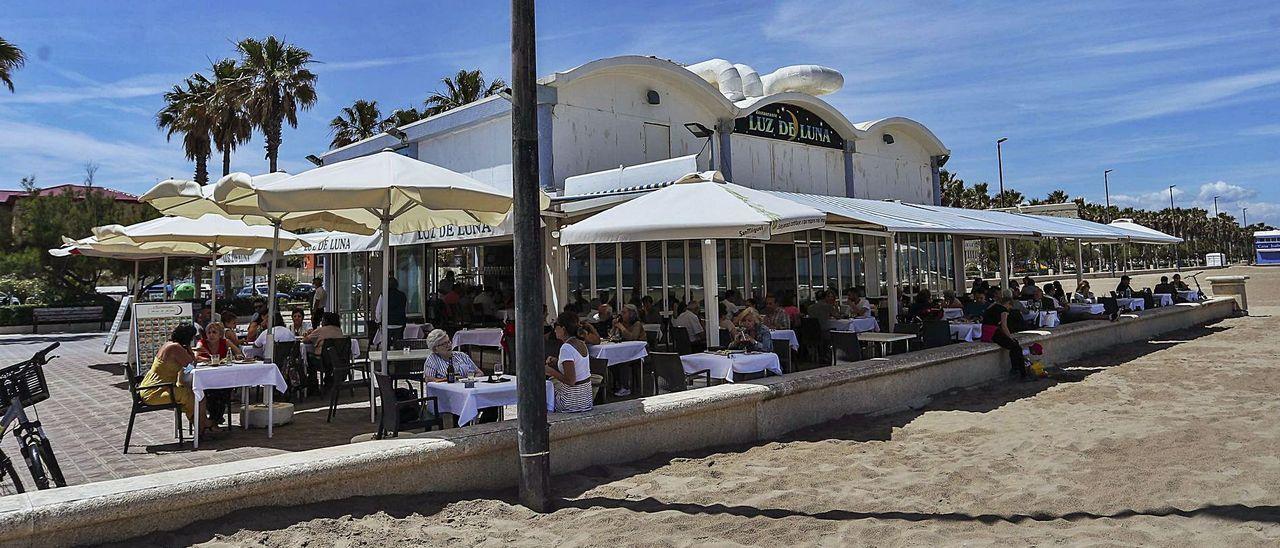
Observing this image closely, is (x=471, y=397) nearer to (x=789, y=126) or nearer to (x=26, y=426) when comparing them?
(x=26, y=426)

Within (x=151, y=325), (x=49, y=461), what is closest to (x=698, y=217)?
(x=49, y=461)

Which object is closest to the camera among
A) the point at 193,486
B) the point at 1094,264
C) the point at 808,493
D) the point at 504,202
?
the point at 193,486

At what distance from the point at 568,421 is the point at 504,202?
6.51 ft

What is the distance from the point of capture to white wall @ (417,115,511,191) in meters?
14.8

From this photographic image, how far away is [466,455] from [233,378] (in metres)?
2.79

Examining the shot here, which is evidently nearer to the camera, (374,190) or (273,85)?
(374,190)

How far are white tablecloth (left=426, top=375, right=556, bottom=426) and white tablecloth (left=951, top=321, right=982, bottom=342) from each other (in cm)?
747

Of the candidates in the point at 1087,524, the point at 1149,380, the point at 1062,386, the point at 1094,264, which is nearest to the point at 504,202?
the point at 1087,524

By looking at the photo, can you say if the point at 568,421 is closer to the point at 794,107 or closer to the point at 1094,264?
the point at 794,107

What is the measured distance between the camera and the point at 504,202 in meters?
6.47

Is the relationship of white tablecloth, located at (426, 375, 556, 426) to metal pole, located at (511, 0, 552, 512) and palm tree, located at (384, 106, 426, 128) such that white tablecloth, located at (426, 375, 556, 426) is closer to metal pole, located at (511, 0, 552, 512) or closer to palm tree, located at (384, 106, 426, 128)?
metal pole, located at (511, 0, 552, 512)

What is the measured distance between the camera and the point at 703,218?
773cm

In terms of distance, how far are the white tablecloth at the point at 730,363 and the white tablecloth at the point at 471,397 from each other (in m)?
2.17

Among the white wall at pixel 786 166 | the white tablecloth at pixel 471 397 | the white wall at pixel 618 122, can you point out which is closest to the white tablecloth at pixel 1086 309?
the white wall at pixel 786 166
